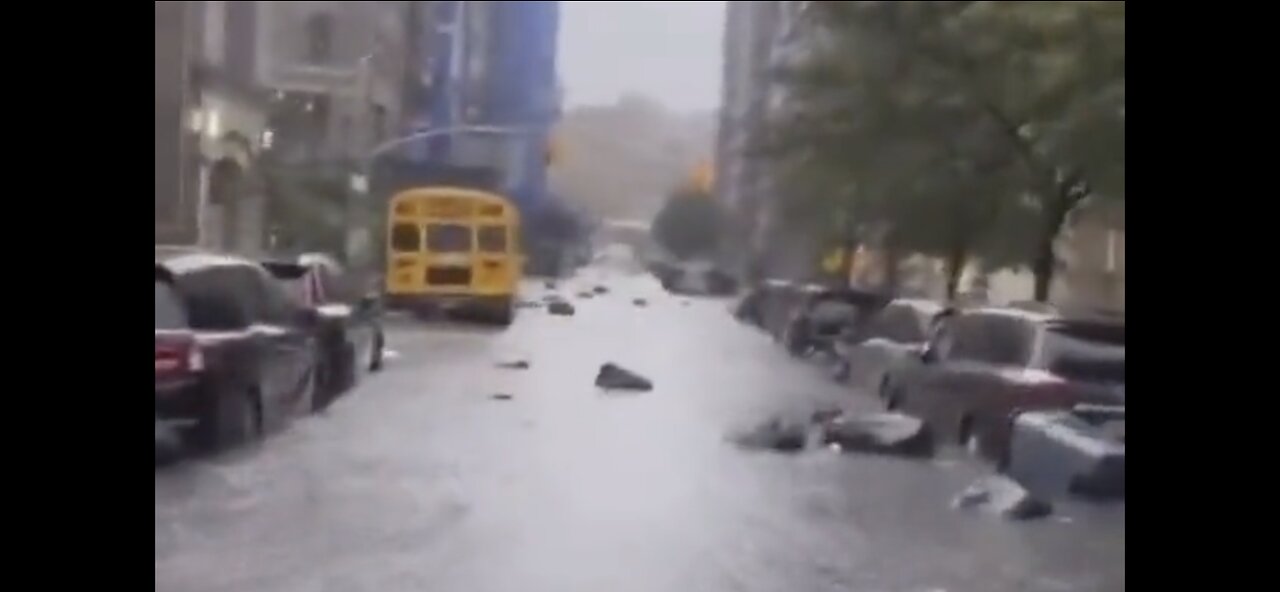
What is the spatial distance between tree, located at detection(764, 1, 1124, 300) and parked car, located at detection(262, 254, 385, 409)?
2.17 metres

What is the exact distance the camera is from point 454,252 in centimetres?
853

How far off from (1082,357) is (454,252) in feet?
8.88

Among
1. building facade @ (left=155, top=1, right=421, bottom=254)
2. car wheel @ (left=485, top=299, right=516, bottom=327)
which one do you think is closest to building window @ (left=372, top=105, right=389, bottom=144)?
building facade @ (left=155, top=1, right=421, bottom=254)

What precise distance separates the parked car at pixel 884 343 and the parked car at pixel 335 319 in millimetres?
1628

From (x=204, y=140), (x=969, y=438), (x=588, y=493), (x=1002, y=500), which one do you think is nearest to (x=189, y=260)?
(x=204, y=140)

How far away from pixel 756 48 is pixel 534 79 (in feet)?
3.70

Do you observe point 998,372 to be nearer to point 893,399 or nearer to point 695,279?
point 893,399

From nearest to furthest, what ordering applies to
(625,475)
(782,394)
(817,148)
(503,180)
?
1. (625,475)
2. (782,394)
3. (503,180)
4. (817,148)

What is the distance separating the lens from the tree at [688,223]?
721 cm

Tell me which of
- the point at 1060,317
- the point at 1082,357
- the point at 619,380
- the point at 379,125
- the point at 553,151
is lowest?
the point at 619,380
